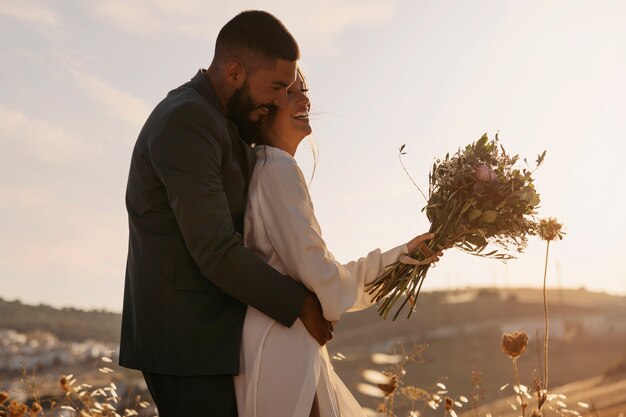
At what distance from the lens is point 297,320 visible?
3.73 metres

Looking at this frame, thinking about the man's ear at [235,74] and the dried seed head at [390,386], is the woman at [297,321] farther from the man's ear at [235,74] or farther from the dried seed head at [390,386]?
the dried seed head at [390,386]

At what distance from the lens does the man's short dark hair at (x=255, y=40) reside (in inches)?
156

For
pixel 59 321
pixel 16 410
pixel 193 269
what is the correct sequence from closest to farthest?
pixel 193 269 → pixel 16 410 → pixel 59 321

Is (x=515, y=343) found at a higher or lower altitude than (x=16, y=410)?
higher

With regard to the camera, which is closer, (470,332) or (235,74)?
(235,74)

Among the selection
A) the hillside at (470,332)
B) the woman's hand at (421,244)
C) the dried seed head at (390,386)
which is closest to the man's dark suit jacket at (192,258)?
the woman's hand at (421,244)

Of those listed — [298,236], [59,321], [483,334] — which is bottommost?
[298,236]

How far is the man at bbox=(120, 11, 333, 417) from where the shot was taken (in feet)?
11.5

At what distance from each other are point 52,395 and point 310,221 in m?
3.25

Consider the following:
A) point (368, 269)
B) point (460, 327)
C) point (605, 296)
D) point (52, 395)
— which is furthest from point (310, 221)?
point (605, 296)

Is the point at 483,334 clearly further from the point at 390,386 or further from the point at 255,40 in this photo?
the point at 255,40

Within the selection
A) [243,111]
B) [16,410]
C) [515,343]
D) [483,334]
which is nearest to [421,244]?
[243,111]

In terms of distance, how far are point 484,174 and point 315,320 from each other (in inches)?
48.4

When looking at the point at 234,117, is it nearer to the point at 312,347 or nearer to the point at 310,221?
the point at 310,221
